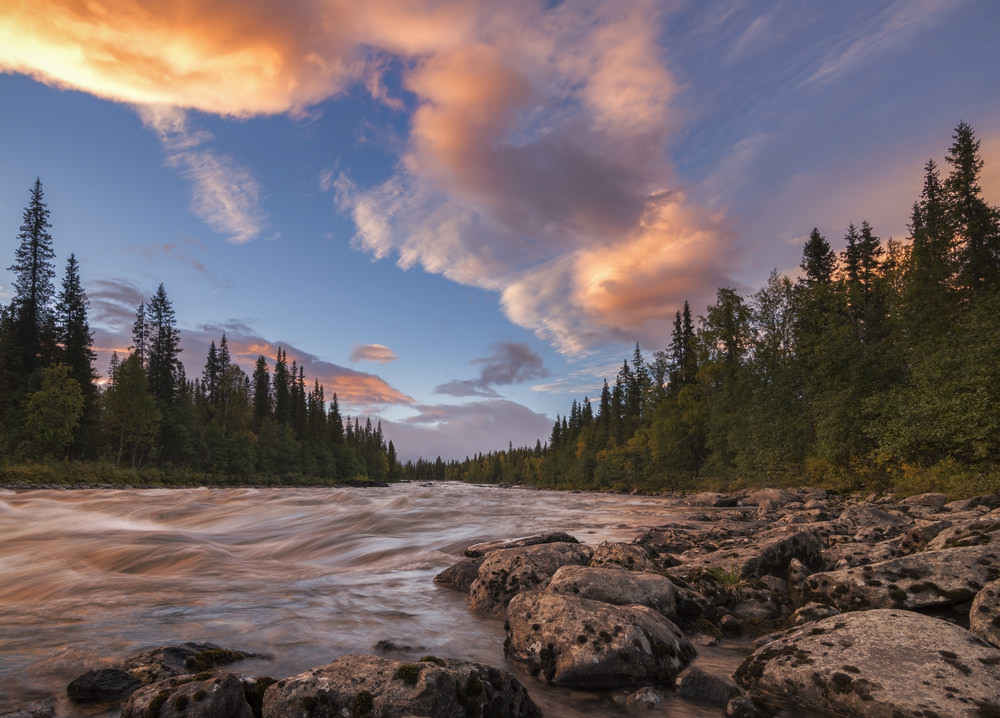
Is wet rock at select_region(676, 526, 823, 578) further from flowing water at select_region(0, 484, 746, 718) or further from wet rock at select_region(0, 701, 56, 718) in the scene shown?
wet rock at select_region(0, 701, 56, 718)

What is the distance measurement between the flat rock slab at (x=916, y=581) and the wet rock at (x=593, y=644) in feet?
8.72

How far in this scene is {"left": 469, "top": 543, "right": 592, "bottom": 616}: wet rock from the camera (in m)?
7.66

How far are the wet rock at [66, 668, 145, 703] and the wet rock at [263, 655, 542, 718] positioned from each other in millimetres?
1865

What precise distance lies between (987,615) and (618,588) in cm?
378

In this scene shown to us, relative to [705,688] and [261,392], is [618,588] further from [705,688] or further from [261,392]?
[261,392]

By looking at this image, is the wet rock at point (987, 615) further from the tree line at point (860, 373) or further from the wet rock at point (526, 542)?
the tree line at point (860, 373)

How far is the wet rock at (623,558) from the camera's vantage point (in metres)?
8.22

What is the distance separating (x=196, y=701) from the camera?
354 centimetres

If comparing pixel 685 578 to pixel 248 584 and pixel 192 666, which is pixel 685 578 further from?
pixel 248 584

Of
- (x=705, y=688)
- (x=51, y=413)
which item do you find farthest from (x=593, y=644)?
(x=51, y=413)

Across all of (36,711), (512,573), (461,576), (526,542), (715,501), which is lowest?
(715,501)

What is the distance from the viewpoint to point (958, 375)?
62.6ft

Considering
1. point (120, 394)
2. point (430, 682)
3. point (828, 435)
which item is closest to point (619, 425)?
→ point (828, 435)

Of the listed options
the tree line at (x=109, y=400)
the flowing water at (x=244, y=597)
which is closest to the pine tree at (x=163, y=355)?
the tree line at (x=109, y=400)
